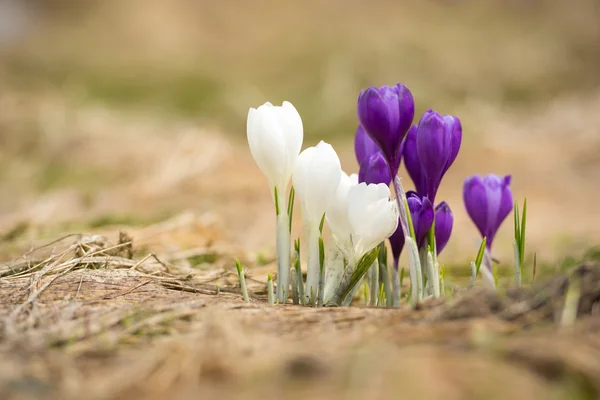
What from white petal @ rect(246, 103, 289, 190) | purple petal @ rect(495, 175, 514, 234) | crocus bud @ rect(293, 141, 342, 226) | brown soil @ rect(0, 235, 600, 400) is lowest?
brown soil @ rect(0, 235, 600, 400)

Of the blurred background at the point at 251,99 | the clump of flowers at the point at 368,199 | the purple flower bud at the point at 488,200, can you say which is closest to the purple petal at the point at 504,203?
the purple flower bud at the point at 488,200

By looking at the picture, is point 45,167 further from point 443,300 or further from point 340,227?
point 443,300

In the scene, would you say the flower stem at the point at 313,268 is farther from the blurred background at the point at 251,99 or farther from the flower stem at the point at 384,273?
the blurred background at the point at 251,99

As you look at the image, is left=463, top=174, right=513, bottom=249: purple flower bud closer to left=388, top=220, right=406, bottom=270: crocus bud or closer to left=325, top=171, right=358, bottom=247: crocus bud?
left=388, top=220, right=406, bottom=270: crocus bud

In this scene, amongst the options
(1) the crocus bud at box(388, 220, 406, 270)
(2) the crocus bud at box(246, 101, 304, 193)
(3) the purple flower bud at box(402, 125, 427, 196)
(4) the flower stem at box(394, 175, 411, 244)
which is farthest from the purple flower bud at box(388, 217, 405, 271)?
(2) the crocus bud at box(246, 101, 304, 193)

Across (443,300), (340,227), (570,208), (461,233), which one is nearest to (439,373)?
(443,300)

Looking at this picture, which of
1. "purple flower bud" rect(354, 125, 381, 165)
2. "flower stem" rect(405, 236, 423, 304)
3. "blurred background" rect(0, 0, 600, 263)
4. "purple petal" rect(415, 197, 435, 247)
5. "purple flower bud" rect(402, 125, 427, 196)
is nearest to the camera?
"flower stem" rect(405, 236, 423, 304)
